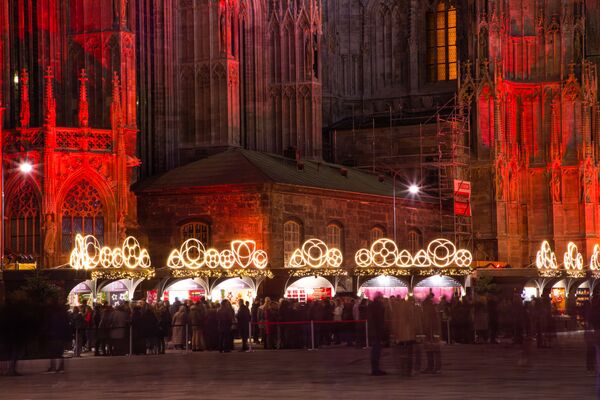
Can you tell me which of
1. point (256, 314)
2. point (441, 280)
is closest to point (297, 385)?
point (256, 314)

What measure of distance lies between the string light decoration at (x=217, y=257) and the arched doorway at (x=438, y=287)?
22.2 feet

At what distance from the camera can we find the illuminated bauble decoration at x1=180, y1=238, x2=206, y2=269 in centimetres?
4833

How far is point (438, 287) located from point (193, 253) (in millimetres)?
10193

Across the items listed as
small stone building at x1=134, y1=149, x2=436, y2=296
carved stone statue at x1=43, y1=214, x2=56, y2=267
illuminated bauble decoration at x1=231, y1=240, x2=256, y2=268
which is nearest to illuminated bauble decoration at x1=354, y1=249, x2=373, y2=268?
small stone building at x1=134, y1=149, x2=436, y2=296

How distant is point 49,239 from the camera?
46656mm

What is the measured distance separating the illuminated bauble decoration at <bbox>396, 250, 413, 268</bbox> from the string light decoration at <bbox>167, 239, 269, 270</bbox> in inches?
239

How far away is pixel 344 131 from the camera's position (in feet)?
251

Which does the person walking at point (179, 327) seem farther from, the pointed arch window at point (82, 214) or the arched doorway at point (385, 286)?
the arched doorway at point (385, 286)

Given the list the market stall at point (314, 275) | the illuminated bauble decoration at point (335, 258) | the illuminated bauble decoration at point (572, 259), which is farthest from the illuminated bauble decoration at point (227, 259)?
the illuminated bauble decoration at point (572, 259)

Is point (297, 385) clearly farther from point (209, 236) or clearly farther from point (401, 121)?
point (401, 121)

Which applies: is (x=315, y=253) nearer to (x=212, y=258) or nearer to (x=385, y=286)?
(x=385, y=286)

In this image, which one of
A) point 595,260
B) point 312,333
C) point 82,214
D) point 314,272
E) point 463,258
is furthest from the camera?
point 595,260

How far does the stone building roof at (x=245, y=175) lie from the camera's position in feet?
174

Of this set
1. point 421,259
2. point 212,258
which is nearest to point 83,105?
point 212,258
